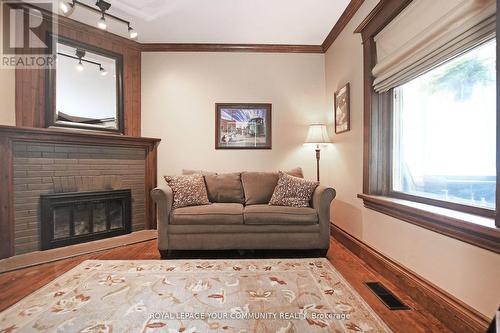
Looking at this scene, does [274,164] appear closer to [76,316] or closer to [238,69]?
[238,69]

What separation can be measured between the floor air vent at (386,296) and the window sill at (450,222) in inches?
21.5

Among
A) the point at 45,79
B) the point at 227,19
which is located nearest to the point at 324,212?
the point at 227,19

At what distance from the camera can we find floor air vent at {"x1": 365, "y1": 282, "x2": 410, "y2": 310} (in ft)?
5.40

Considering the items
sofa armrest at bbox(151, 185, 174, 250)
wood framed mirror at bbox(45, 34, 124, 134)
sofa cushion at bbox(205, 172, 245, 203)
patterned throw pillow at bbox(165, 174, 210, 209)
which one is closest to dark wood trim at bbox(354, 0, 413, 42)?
sofa cushion at bbox(205, 172, 245, 203)

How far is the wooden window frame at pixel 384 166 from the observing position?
1518 millimetres

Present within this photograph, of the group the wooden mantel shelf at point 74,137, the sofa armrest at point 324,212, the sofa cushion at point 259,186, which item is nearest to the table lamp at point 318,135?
the sofa cushion at point 259,186

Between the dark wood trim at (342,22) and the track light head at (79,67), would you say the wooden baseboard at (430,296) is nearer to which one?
the dark wood trim at (342,22)

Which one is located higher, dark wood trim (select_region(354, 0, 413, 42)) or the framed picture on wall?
dark wood trim (select_region(354, 0, 413, 42))

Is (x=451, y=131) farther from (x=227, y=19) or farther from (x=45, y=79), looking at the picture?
(x=45, y=79)

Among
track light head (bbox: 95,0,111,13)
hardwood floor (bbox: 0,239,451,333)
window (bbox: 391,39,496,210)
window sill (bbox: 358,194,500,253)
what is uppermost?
track light head (bbox: 95,0,111,13)

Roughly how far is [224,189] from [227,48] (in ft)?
6.82

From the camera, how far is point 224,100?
12.1 ft

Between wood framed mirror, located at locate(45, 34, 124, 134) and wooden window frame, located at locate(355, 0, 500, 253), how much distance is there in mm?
3034

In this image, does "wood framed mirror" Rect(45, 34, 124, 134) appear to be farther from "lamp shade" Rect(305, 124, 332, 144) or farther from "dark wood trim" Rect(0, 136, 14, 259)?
"lamp shade" Rect(305, 124, 332, 144)
